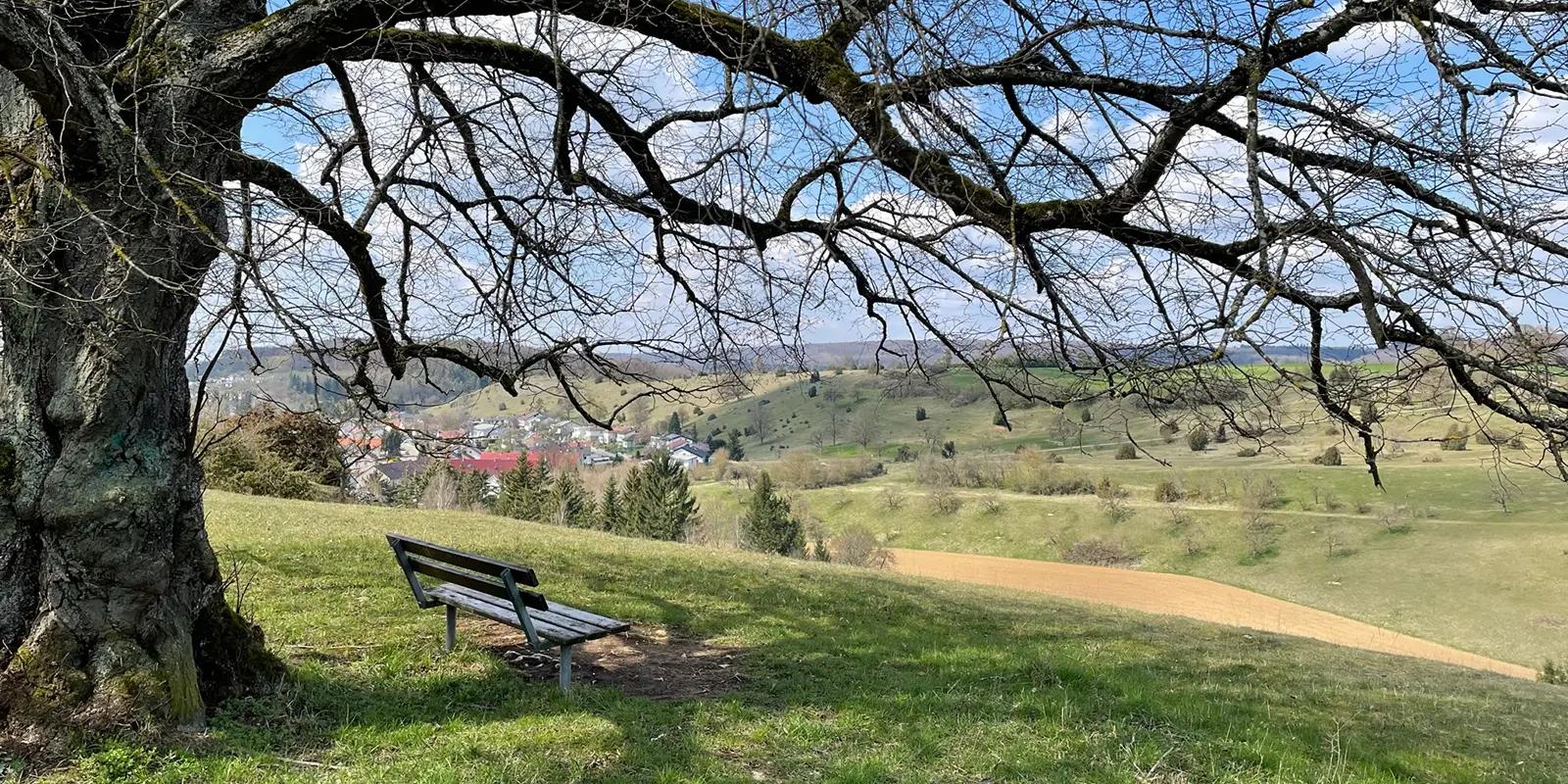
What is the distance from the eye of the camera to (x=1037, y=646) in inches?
303

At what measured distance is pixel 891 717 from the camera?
487 centimetres

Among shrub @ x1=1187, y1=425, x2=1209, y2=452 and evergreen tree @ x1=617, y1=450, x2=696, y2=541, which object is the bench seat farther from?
evergreen tree @ x1=617, y1=450, x2=696, y2=541

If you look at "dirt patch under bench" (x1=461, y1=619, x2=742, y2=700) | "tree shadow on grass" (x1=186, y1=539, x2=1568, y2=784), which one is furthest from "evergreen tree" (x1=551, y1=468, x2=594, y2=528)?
"dirt patch under bench" (x1=461, y1=619, x2=742, y2=700)

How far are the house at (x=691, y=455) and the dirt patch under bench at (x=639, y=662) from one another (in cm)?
3415

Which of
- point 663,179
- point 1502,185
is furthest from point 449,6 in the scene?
point 1502,185

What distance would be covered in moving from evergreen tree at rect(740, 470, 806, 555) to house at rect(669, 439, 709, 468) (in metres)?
5.37

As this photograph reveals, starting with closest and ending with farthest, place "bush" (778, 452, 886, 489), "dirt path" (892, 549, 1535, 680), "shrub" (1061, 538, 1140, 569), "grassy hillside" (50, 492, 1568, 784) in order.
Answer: "grassy hillside" (50, 492, 1568, 784)
"dirt path" (892, 549, 1535, 680)
"shrub" (1061, 538, 1140, 569)
"bush" (778, 452, 886, 489)

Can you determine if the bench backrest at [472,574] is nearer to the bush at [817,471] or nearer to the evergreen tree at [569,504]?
the evergreen tree at [569,504]

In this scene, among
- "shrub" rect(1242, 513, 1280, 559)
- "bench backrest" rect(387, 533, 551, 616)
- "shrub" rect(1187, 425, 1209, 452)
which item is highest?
"shrub" rect(1187, 425, 1209, 452)

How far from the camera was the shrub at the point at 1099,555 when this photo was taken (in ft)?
202

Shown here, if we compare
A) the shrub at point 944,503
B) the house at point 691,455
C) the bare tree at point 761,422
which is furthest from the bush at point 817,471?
the shrub at point 944,503

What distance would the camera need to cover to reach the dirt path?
1179 inches

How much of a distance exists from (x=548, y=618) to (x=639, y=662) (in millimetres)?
982

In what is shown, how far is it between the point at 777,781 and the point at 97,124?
4.16m
